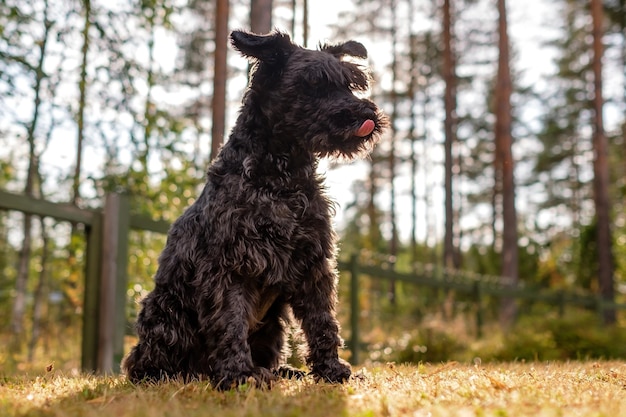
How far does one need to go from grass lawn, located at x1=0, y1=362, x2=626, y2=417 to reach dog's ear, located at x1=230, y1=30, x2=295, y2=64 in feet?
6.68

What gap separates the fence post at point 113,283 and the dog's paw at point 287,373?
196 cm

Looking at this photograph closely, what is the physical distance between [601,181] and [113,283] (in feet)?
53.3

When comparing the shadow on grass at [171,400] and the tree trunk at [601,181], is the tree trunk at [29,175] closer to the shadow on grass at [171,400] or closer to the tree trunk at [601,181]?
the shadow on grass at [171,400]

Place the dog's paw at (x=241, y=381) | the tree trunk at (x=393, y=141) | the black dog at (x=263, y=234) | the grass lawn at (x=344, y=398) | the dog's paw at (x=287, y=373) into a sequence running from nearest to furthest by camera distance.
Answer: the grass lawn at (x=344, y=398), the dog's paw at (x=241, y=381), the black dog at (x=263, y=234), the dog's paw at (x=287, y=373), the tree trunk at (x=393, y=141)

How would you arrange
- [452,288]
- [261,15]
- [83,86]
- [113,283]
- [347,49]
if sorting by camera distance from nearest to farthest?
[347,49]
[113,283]
[83,86]
[261,15]
[452,288]

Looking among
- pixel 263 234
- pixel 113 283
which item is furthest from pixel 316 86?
pixel 113 283

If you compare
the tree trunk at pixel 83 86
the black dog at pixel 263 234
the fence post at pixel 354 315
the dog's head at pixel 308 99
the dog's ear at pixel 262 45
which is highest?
the tree trunk at pixel 83 86

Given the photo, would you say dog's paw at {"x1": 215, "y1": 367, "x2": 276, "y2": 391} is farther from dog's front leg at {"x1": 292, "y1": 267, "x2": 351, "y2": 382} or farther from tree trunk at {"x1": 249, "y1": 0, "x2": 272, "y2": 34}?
tree trunk at {"x1": 249, "y1": 0, "x2": 272, "y2": 34}

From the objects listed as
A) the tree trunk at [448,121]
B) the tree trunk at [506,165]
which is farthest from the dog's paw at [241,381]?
the tree trunk at [448,121]

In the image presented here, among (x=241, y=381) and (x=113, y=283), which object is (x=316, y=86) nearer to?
(x=241, y=381)

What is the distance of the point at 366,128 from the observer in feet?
12.7

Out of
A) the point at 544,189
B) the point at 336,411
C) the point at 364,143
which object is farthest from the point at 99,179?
the point at 544,189

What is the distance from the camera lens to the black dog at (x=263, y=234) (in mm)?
3852

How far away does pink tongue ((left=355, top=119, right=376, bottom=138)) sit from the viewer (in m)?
3.85
